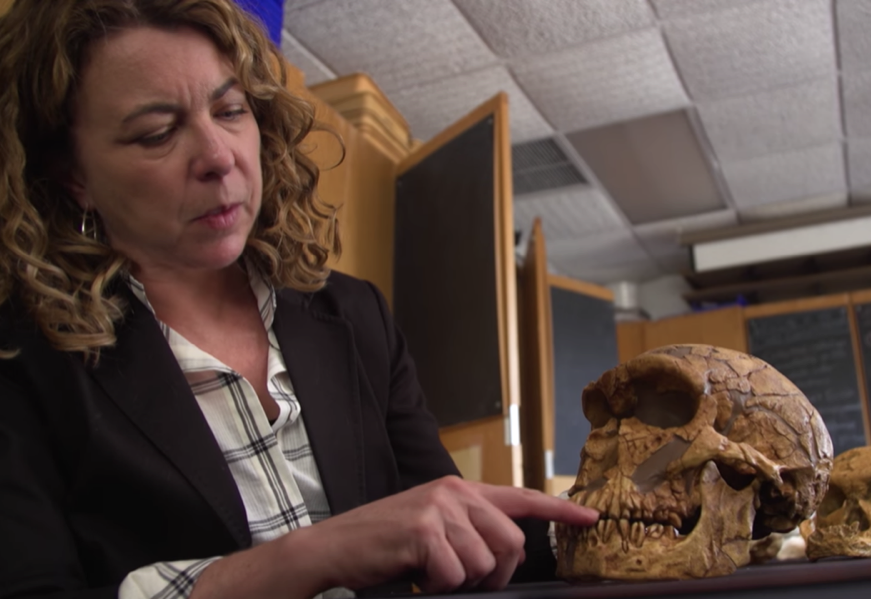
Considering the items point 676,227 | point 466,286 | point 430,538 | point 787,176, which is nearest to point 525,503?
point 430,538

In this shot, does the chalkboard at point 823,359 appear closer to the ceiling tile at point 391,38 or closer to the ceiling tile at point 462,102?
the ceiling tile at point 462,102

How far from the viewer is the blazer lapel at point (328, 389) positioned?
3.28ft

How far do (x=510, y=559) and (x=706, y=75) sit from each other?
11.0 ft

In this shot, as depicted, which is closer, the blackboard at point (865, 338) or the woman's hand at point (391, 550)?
the woman's hand at point (391, 550)

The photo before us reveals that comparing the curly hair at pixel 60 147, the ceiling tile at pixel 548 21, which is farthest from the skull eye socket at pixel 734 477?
the ceiling tile at pixel 548 21

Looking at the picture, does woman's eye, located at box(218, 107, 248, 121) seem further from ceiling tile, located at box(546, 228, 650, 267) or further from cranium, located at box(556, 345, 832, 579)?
ceiling tile, located at box(546, 228, 650, 267)

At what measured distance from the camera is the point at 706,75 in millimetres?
3580

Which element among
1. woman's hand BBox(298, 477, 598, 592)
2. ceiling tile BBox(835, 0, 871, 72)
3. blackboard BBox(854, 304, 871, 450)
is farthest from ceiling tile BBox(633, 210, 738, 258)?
woman's hand BBox(298, 477, 598, 592)

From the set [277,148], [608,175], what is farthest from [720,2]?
[277,148]

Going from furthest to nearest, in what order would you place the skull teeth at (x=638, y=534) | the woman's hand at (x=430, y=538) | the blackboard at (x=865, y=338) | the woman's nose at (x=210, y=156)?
the blackboard at (x=865, y=338) < the woman's nose at (x=210, y=156) < the skull teeth at (x=638, y=534) < the woman's hand at (x=430, y=538)

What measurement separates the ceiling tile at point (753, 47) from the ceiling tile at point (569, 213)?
1.19m

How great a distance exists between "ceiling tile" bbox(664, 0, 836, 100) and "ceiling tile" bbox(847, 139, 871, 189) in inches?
34.2

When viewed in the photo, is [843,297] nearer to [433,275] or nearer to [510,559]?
[433,275]

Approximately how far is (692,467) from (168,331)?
64 cm
